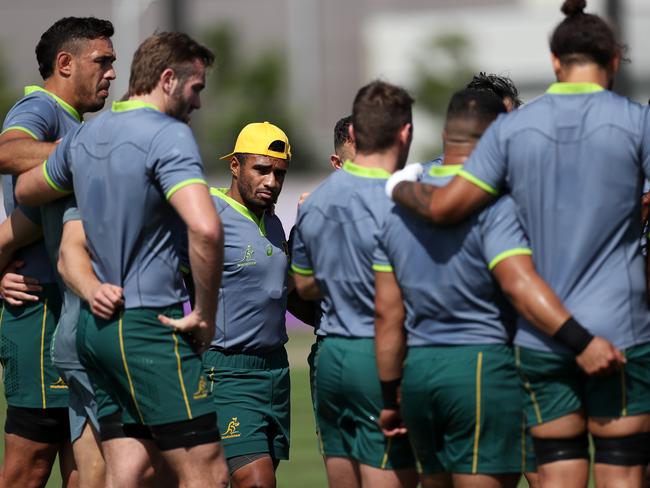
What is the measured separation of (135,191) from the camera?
523 cm

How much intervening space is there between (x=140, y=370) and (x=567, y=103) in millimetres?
2021

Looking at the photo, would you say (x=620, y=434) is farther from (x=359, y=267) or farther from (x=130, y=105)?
(x=130, y=105)

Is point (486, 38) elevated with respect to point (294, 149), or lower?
elevated

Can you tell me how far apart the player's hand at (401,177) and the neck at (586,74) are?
0.72m

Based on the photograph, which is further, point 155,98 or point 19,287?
point 19,287

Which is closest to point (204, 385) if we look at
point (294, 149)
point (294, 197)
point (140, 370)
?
point (140, 370)

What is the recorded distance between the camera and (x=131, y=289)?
5.30 meters

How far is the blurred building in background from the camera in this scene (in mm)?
39938

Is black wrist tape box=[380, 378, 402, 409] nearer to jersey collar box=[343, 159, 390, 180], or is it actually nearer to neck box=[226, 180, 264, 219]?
jersey collar box=[343, 159, 390, 180]

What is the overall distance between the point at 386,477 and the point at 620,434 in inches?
40.2

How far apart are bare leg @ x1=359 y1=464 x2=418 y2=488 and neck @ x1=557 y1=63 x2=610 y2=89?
5.83 ft

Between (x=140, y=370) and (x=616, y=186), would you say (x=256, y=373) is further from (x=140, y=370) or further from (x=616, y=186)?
(x=616, y=186)

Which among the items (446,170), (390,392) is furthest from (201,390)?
(446,170)

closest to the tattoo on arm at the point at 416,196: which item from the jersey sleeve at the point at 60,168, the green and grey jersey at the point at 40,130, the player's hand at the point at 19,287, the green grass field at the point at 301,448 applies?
the jersey sleeve at the point at 60,168
